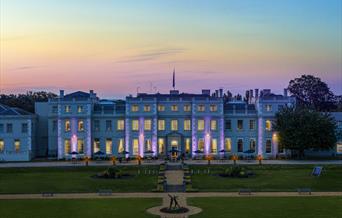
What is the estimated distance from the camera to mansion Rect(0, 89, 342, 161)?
85938mm

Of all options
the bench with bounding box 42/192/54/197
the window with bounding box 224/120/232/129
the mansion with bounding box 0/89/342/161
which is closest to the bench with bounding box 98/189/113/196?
the bench with bounding box 42/192/54/197

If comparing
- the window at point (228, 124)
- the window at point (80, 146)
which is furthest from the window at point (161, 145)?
the window at point (80, 146)

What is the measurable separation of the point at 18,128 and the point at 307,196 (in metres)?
53.4

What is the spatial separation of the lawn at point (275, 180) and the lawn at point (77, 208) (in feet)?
37.2

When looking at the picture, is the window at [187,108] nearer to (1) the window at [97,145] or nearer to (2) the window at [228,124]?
(2) the window at [228,124]

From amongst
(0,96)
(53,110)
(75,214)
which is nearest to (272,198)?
(75,214)

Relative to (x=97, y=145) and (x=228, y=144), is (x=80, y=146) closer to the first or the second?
(x=97, y=145)

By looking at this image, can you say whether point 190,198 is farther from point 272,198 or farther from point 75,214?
point 75,214

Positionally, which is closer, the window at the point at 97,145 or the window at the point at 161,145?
the window at the point at 161,145

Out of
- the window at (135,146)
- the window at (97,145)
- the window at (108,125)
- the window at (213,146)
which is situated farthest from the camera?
the window at (108,125)

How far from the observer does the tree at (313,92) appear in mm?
132337

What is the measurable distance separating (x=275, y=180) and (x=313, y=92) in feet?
253

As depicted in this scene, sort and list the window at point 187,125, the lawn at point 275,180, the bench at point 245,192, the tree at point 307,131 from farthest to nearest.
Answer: the window at point 187,125
the tree at point 307,131
the lawn at point 275,180
the bench at point 245,192

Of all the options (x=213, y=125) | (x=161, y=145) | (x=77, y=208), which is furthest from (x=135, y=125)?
(x=77, y=208)
